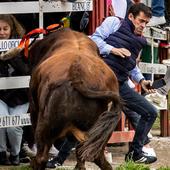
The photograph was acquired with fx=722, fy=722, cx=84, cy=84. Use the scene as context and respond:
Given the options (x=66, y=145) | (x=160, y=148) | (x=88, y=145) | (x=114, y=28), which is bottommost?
(x=160, y=148)

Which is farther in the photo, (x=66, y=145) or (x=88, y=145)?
(x=66, y=145)

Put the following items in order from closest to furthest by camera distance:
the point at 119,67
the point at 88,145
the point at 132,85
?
the point at 88,145
the point at 119,67
the point at 132,85

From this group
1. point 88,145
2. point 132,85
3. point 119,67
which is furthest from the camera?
point 132,85

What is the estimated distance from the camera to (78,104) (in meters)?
6.18

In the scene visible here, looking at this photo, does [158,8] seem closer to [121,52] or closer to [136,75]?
[136,75]

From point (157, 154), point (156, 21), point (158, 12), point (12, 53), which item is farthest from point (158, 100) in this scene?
point (12, 53)

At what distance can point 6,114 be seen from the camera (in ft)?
26.5

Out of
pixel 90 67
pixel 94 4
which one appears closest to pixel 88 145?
pixel 90 67

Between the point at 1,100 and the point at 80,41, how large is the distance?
4.60ft

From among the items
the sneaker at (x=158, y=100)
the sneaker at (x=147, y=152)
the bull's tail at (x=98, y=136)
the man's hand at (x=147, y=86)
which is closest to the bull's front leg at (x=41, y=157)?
the bull's tail at (x=98, y=136)

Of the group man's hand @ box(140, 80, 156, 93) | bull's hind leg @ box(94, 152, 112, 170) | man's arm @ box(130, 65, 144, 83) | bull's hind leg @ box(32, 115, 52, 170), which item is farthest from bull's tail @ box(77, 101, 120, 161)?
man's arm @ box(130, 65, 144, 83)

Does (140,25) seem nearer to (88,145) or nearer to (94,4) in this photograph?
(94,4)

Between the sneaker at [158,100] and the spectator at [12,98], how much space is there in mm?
2007

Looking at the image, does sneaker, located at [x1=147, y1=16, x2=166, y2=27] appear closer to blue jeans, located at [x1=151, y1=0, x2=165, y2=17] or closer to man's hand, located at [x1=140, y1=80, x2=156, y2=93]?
blue jeans, located at [x1=151, y1=0, x2=165, y2=17]
